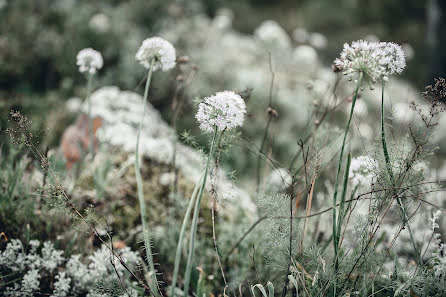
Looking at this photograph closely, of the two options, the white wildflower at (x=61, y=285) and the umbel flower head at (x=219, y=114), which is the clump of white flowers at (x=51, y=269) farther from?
the umbel flower head at (x=219, y=114)

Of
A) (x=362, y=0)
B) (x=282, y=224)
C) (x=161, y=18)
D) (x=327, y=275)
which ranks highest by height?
(x=362, y=0)

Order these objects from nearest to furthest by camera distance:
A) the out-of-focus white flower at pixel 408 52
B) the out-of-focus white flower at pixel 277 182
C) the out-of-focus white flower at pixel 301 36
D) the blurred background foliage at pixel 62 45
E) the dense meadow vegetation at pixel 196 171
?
the dense meadow vegetation at pixel 196 171, the out-of-focus white flower at pixel 277 182, the out-of-focus white flower at pixel 408 52, the blurred background foliage at pixel 62 45, the out-of-focus white flower at pixel 301 36

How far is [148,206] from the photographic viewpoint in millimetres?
2143

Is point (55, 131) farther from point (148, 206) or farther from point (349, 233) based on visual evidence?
point (349, 233)

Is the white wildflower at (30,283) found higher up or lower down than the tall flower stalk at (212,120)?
lower down

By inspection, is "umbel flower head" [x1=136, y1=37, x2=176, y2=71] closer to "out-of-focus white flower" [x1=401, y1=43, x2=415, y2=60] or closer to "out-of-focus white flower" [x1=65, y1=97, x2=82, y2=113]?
"out-of-focus white flower" [x1=401, y1=43, x2=415, y2=60]

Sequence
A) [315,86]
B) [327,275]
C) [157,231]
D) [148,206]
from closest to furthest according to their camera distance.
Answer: [327,275] → [315,86] → [157,231] → [148,206]

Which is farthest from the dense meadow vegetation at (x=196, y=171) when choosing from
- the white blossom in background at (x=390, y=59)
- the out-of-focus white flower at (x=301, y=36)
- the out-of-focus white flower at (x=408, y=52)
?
the out-of-focus white flower at (x=301, y=36)

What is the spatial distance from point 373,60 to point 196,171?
1700 mm

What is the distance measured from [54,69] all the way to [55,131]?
1.35 metres

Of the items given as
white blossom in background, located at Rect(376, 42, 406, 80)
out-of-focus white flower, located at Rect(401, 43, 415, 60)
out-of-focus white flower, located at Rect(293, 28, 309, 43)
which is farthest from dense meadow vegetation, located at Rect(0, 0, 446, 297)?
out-of-focus white flower, located at Rect(293, 28, 309, 43)

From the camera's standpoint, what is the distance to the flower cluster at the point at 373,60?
1.02 m

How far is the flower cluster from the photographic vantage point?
1021mm

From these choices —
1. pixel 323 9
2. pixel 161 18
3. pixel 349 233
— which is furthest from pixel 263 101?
pixel 323 9
